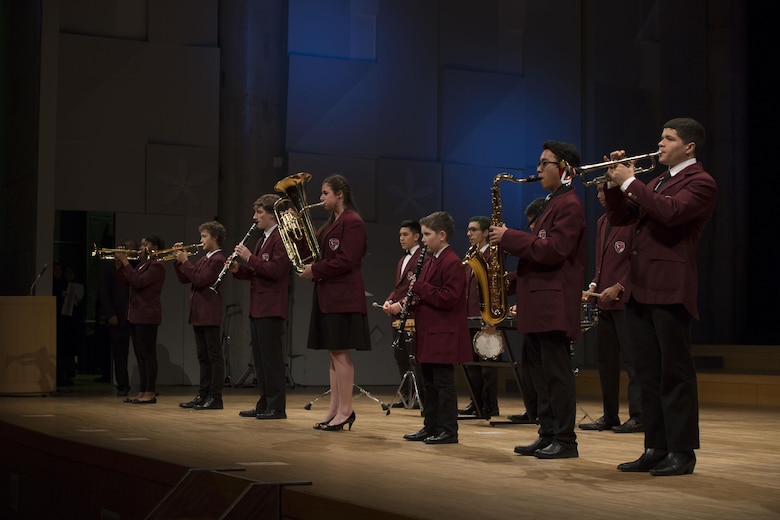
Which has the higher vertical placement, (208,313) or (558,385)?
(208,313)

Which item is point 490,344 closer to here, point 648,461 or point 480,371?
point 480,371

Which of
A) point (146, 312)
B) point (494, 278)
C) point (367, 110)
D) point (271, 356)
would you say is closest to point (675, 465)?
point (494, 278)

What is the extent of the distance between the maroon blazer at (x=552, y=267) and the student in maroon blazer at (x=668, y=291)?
417mm

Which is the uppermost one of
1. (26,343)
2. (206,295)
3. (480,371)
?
(206,295)

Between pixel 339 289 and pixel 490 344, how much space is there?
1413 mm

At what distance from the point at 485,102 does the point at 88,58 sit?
16.2ft

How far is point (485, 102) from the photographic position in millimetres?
13344

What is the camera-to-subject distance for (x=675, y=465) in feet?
14.0

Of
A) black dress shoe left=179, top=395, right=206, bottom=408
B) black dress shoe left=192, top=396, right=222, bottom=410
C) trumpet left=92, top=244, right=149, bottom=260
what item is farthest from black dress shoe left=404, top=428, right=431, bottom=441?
trumpet left=92, top=244, right=149, bottom=260

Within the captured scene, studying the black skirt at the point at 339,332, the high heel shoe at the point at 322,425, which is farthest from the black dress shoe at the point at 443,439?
the high heel shoe at the point at 322,425

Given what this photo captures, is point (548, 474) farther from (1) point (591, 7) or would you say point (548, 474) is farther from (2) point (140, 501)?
(1) point (591, 7)

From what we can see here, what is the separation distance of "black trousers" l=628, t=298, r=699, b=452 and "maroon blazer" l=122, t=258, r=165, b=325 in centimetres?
529

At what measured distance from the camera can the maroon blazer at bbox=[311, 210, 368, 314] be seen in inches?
244

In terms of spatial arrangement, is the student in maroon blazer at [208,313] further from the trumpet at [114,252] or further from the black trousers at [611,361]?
the black trousers at [611,361]
